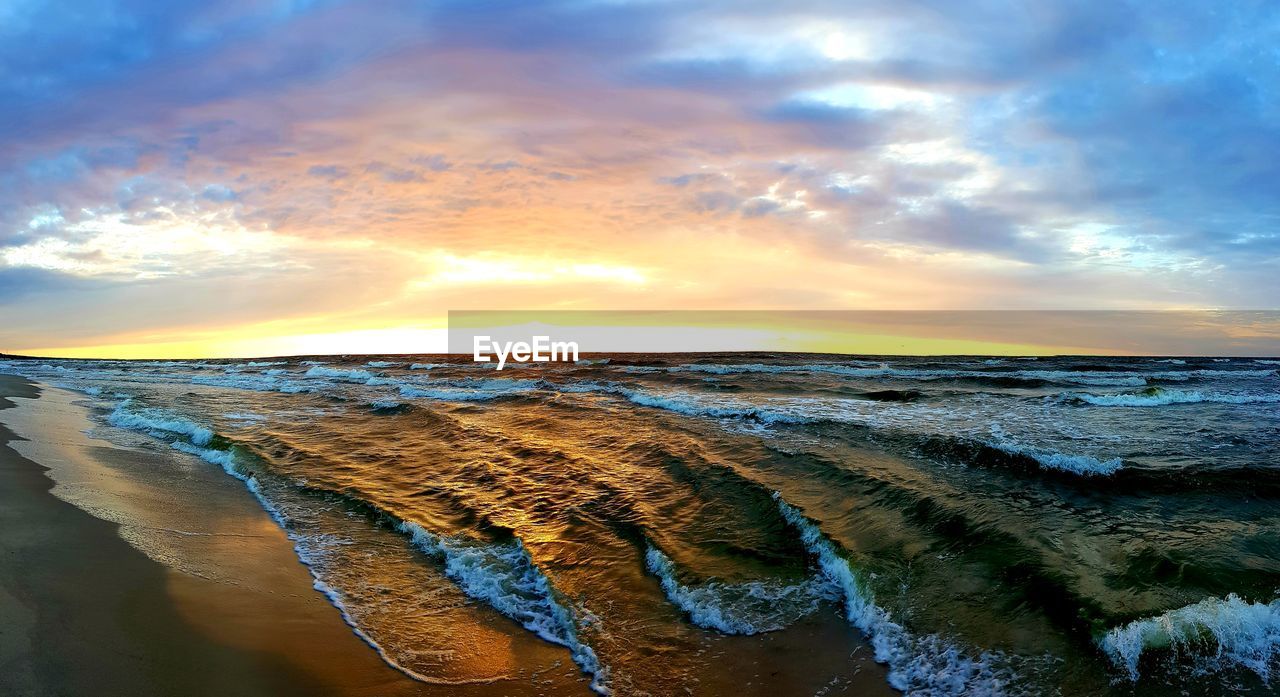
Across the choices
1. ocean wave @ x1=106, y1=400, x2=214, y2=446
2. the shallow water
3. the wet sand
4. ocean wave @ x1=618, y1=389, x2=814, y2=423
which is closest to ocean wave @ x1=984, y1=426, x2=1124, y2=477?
the shallow water

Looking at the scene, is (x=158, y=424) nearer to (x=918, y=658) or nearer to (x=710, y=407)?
(x=710, y=407)

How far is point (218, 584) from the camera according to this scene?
6.29 m

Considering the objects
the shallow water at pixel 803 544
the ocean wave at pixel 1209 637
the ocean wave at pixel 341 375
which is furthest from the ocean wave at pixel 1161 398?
the ocean wave at pixel 341 375

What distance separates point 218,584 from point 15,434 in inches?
463

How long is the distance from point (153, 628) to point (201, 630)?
1.14 feet

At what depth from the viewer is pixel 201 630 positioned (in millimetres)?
5227

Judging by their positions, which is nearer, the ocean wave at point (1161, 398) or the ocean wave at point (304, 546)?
the ocean wave at point (304, 546)

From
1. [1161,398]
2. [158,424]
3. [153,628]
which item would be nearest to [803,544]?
[153,628]

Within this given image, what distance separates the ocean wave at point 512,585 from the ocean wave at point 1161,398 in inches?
806

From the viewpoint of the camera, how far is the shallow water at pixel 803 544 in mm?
5062

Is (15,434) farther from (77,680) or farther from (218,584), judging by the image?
(77,680)

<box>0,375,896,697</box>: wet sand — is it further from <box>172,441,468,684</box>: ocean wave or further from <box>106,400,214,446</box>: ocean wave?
<box>106,400,214,446</box>: ocean wave

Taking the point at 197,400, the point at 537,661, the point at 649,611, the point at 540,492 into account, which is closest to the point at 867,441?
the point at 540,492

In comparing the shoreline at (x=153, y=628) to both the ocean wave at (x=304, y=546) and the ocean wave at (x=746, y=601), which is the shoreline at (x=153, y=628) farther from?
the ocean wave at (x=746, y=601)
